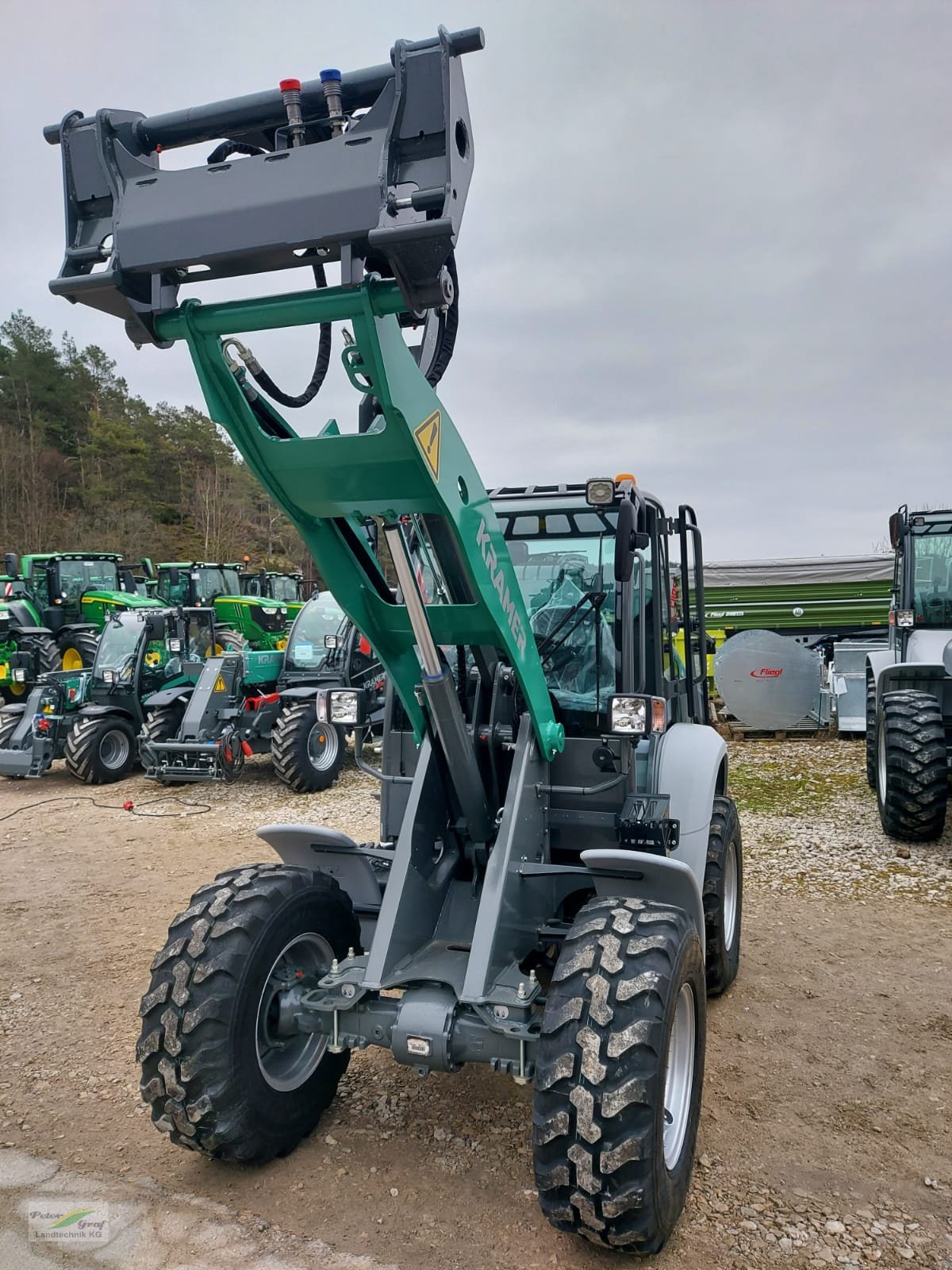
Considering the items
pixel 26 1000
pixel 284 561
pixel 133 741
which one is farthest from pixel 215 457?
pixel 26 1000

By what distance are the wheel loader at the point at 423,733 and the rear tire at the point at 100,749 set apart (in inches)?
292

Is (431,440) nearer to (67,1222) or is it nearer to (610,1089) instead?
(610,1089)

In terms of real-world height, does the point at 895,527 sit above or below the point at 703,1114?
above

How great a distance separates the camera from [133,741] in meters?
10.9

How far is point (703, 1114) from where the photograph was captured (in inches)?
133

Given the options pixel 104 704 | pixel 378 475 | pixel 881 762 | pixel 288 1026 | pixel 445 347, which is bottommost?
pixel 288 1026

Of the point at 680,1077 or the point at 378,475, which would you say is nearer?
the point at 378,475

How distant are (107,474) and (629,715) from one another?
43487mm

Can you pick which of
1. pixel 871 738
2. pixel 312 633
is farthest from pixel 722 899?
pixel 312 633

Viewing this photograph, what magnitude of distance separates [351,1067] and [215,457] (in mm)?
44970

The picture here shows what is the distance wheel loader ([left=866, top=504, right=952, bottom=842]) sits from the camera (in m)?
6.58

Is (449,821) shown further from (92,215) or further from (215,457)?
(215,457)

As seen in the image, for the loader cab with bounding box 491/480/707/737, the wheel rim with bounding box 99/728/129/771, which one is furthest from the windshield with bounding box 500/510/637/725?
→ the wheel rim with bounding box 99/728/129/771

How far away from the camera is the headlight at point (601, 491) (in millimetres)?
3314
